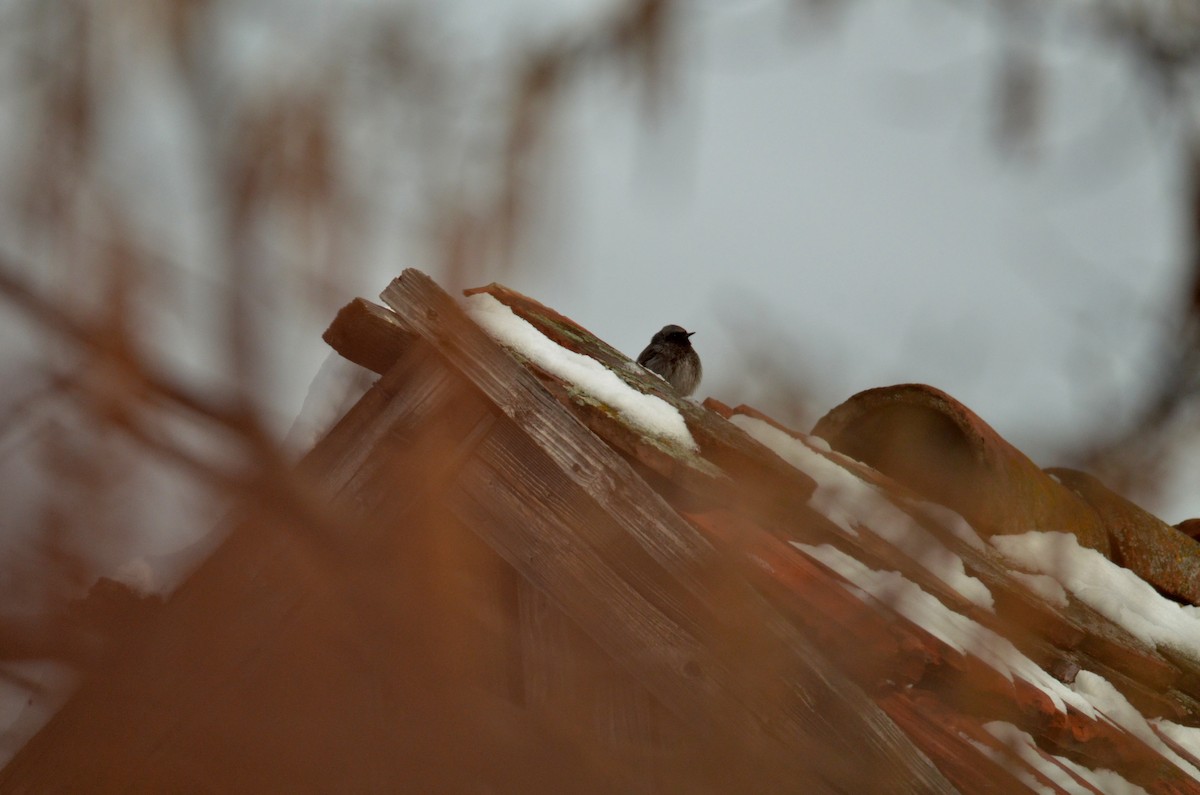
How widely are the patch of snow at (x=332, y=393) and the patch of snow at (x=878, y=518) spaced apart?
1.28 meters

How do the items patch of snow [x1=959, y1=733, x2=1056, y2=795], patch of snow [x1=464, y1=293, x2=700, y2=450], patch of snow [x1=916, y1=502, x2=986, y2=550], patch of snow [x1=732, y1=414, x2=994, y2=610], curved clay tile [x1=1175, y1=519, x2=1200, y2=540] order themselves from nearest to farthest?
patch of snow [x1=959, y1=733, x2=1056, y2=795]
patch of snow [x1=464, y1=293, x2=700, y2=450]
patch of snow [x1=732, y1=414, x2=994, y2=610]
patch of snow [x1=916, y1=502, x2=986, y2=550]
curved clay tile [x1=1175, y1=519, x2=1200, y2=540]

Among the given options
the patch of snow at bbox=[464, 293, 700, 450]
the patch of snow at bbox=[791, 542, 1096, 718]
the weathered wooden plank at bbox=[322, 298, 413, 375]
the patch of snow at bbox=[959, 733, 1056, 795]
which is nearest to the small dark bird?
the patch of snow at bbox=[464, 293, 700, 450]

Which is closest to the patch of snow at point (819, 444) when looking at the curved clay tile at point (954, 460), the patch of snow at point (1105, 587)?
the curved clay tile at point (954, 460)

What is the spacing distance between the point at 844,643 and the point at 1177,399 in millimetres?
2146

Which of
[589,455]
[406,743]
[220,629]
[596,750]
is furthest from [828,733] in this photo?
[220,629]

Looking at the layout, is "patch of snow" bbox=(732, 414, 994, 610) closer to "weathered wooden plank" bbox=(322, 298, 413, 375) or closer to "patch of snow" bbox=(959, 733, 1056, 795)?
"patch of snow" bbox=(959, 733, 1056, 795)

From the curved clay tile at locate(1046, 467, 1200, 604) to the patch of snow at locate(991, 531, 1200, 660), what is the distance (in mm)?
165

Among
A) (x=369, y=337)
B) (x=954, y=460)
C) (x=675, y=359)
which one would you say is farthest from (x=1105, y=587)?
(x=675, y=359)

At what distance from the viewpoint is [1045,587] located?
2.83 m

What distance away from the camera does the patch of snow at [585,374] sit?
7.59 ft

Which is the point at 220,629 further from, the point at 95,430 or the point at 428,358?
the point at 95,430

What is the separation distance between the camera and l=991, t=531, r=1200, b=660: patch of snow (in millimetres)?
2898

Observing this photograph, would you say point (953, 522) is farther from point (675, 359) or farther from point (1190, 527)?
point (675, 359)

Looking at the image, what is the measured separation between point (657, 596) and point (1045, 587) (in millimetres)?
1585
